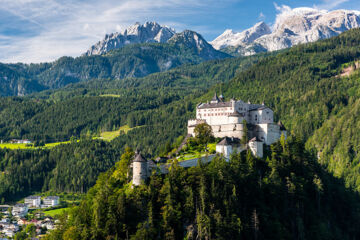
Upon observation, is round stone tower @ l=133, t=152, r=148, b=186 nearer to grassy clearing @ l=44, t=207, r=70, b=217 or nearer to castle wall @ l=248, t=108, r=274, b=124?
castle wall @ l=248, t=108, r=274, b=124

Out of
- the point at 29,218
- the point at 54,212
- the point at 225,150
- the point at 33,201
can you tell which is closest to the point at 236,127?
the point at 225,150

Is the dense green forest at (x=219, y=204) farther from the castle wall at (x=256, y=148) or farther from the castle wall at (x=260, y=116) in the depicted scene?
the castle wall at (x=260, y=116)

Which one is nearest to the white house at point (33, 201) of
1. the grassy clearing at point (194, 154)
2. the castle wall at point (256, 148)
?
the grassy clearing at point (194, 154)

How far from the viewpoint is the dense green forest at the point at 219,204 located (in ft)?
260

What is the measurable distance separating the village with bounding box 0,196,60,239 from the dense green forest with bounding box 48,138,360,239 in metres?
41.6

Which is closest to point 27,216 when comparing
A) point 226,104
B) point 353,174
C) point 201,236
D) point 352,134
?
point 226,104

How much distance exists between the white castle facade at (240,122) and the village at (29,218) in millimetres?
55599

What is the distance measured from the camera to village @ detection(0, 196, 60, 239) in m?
138

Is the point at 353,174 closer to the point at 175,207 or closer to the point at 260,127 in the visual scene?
the point at 260,127

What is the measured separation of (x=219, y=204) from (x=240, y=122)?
3100 centimetres

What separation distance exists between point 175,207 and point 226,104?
4391 cm

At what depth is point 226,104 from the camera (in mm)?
115812

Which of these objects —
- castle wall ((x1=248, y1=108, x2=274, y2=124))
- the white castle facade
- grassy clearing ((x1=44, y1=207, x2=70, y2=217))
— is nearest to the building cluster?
grassy clearing ((x1=44, y1=207, x2=70, y2=217))

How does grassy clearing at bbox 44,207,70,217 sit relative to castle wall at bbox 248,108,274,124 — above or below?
below
